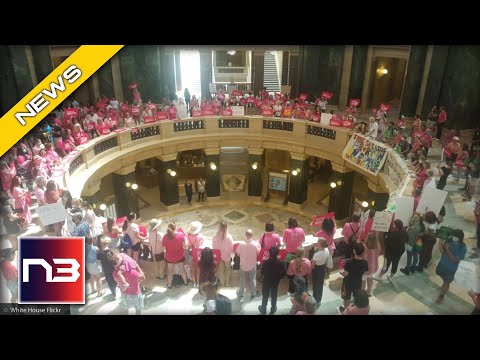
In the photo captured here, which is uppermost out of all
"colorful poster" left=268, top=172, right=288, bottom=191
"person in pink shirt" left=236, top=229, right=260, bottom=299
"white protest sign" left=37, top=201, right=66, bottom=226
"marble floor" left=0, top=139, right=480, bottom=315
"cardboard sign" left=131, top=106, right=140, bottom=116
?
"cardboard sign" left=131, top=106, right=140, bottom=116

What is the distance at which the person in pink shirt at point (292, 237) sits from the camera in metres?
9.45

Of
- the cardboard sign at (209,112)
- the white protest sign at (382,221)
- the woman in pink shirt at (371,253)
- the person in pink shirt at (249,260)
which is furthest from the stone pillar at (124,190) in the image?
the woman in pink shirt at (371,253)

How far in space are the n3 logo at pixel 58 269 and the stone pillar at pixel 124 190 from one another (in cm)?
1079

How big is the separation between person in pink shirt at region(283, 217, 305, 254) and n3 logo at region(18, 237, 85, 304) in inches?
164

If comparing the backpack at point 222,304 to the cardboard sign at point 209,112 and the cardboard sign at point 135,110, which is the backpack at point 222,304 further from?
the cardboard sign at point 209,112

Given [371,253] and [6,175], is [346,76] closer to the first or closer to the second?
[371,253]

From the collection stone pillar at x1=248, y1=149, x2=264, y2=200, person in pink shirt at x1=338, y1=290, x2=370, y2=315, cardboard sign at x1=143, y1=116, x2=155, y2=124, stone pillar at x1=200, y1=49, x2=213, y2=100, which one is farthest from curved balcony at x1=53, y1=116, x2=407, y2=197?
person in pink shirt at x1=338, y1=290, x2=370, y2=315

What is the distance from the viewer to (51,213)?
1015 centimetres

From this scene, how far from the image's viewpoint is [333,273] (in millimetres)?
10383

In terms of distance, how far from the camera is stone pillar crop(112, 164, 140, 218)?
19.4 metres

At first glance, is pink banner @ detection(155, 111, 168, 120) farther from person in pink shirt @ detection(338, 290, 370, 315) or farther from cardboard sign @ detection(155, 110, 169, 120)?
person in pink shirt @ detection(338, 290, 370, 315)

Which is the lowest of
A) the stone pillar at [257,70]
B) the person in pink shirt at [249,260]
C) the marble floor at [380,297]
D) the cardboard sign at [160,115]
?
the marble floor at [380,297]

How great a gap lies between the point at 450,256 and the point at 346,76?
48.5 ft
